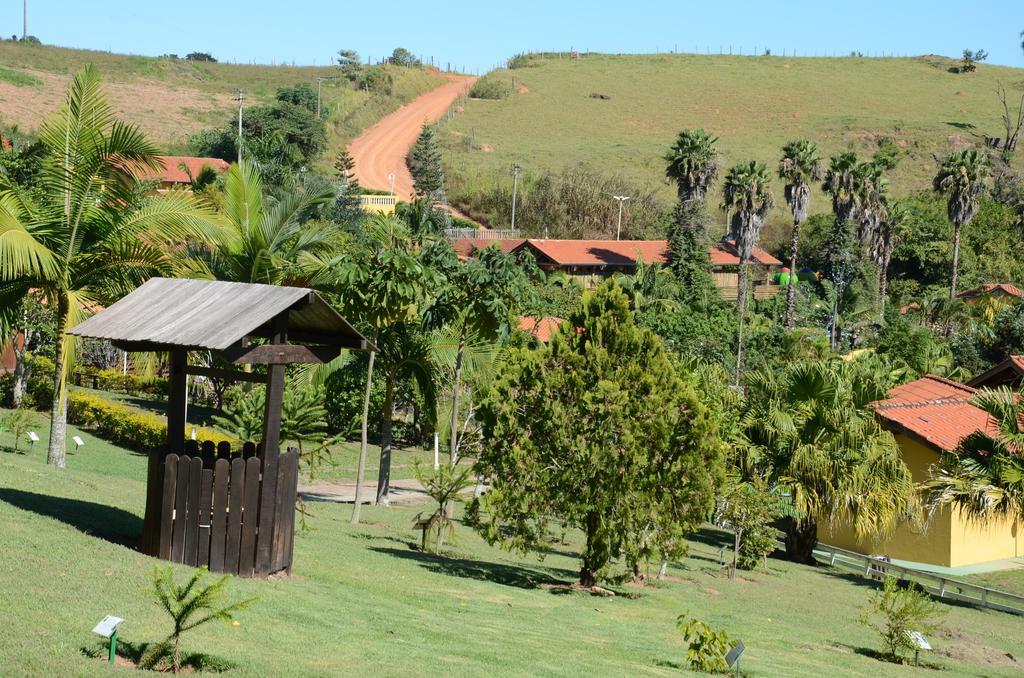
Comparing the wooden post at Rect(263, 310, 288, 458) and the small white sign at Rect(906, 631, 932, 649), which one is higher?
the wooden post at Rect(263, 310, 288, 458)

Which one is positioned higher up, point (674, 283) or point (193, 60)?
point (193, 60)

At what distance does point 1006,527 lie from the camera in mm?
28234

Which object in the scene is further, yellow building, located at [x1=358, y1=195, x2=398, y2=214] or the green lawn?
yellow building, located at [x1=358, y1=195, x2=398, y2=214]

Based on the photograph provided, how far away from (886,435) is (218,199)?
55.1 ft

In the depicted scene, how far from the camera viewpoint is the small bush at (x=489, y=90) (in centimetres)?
14375

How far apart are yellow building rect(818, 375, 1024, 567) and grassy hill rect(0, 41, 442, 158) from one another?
76396 millimetres

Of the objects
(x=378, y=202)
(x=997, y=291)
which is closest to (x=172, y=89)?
(x=378, y=202)

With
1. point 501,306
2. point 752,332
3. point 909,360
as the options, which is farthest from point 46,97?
point 501,306

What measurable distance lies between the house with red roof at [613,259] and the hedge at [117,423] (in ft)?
133

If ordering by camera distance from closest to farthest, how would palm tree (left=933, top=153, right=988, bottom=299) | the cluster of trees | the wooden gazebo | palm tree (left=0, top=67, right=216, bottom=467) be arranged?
the wooden gazebo
the cluster of trees
palm tree (left=0, top=67, right=216, bottom=467)
palm tree (left=933, top=153, right=988, bottom=299)

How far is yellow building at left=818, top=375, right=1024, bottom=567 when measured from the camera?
2681 centimetres

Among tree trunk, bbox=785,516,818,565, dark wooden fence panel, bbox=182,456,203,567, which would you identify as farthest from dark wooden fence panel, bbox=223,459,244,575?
tree trunk, bbox=785,516,818,565

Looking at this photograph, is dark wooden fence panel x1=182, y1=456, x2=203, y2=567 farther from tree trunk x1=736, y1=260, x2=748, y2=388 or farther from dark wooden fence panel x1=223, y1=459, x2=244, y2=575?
tree trunk x1=736, y1=260, x2=748, y2=388

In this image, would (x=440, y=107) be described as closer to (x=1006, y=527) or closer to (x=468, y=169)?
(x=468, y=169)
